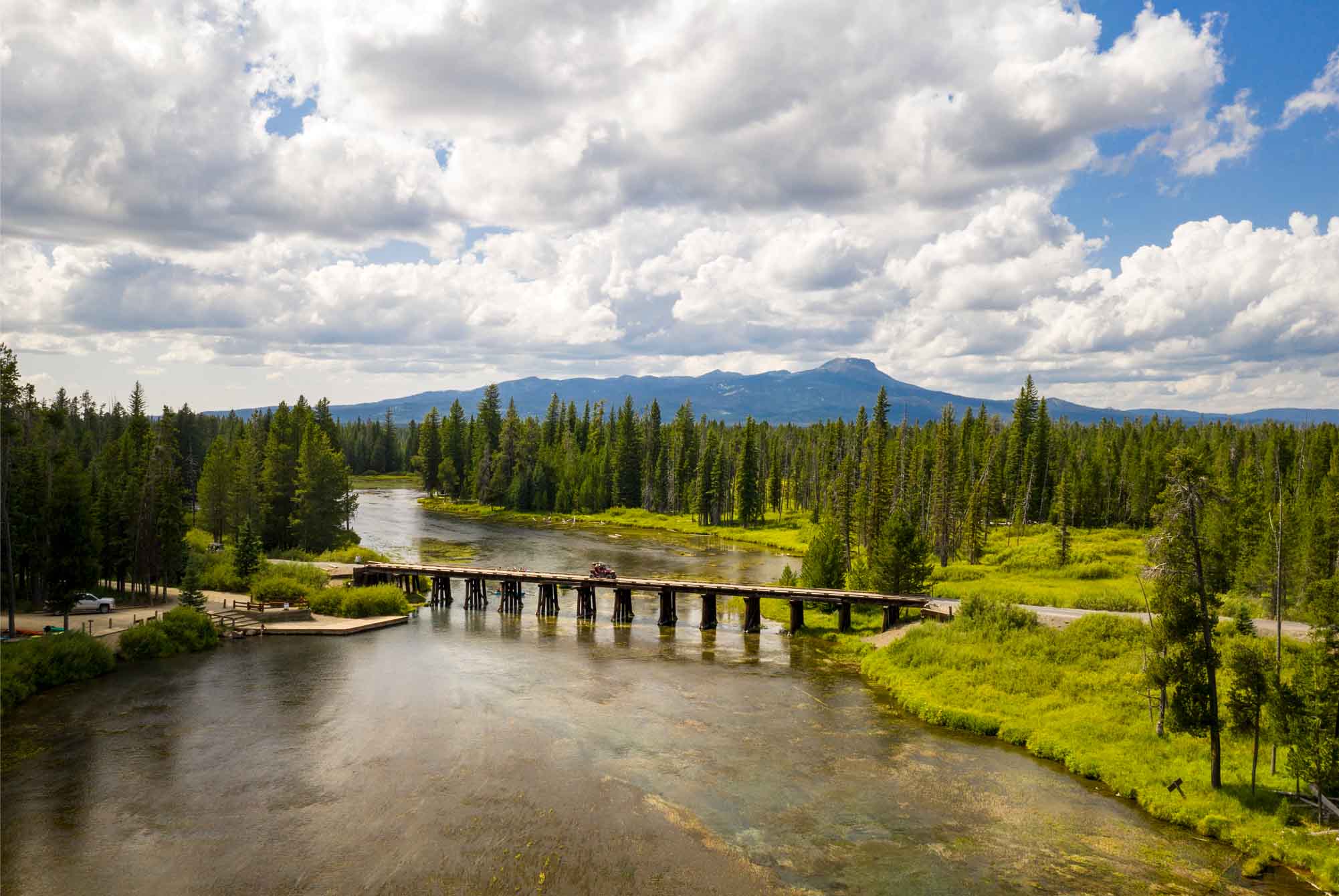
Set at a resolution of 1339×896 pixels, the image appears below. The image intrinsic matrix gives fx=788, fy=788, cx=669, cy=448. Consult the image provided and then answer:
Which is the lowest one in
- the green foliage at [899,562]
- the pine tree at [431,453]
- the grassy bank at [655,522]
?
the grassy bank at [655,522]

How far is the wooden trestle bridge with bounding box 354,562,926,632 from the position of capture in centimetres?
5934

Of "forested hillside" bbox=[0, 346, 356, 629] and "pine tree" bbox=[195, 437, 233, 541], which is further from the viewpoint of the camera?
"pine tree" bbox=[195, 437, 233, 541]

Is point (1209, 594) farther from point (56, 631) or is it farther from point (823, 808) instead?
point (56, 631)

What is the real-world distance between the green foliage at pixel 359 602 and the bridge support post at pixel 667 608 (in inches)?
835

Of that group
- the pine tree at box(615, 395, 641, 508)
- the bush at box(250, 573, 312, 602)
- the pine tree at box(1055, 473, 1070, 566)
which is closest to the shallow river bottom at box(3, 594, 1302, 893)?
the bush at box(250, 573, 312, 602)

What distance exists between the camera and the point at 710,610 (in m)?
62.8

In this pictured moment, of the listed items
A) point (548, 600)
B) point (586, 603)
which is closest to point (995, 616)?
point (586, 603)

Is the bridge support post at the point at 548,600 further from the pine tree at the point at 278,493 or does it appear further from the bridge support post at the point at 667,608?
the pine tree at the point at 278,493

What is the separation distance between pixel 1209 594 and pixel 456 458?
15019 cm

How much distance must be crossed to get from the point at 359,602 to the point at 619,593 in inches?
820

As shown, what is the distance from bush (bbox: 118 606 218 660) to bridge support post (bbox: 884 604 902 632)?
46620 millimetres

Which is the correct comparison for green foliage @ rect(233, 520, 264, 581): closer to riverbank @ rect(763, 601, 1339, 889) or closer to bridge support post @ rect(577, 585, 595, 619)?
bridge support post @ rect(577, 585, 595, 619)

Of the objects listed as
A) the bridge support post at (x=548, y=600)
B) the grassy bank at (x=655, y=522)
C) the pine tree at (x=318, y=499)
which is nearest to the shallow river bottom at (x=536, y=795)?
the bridge support post at (x=548, y=600)

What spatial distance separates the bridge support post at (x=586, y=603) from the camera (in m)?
64.9
